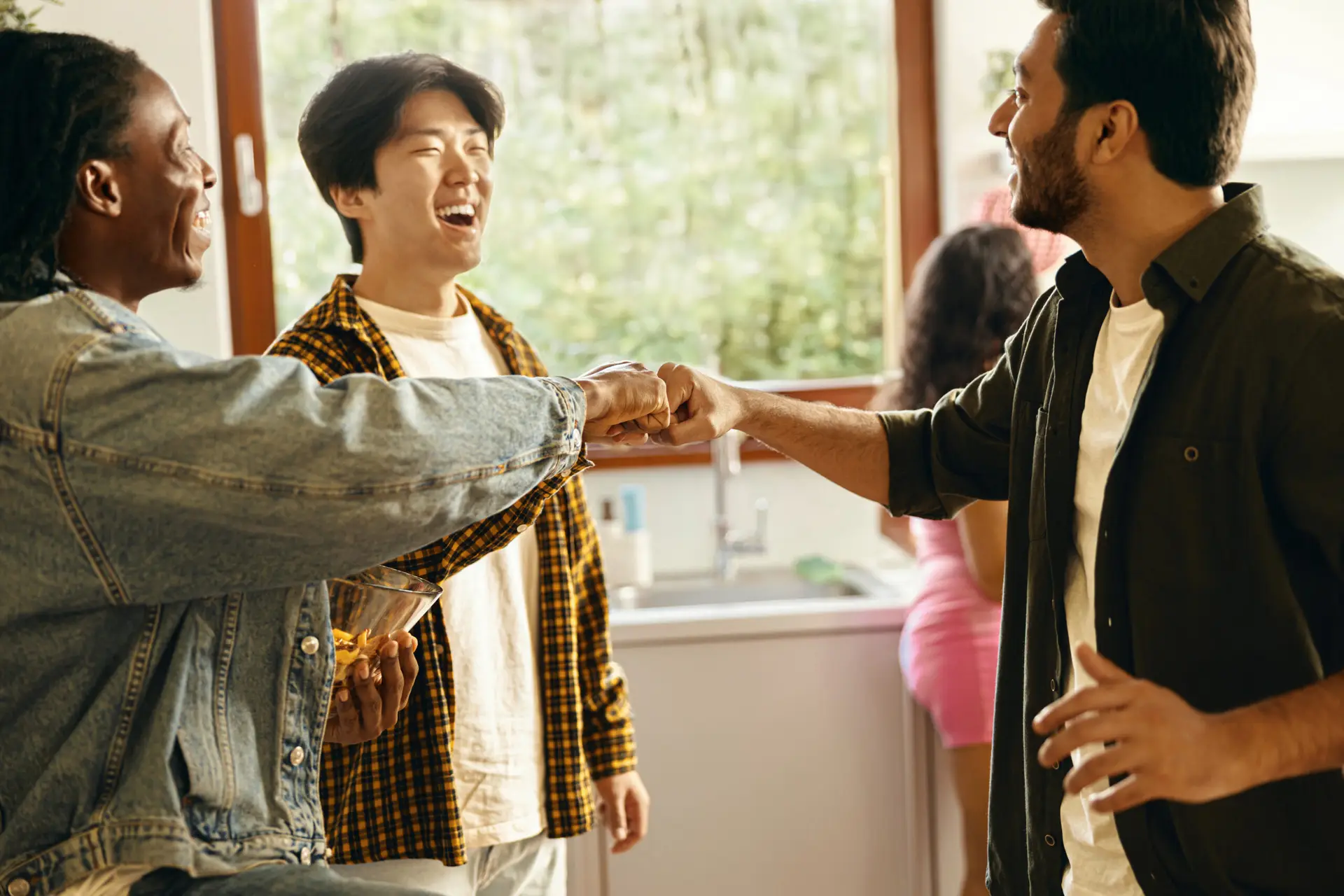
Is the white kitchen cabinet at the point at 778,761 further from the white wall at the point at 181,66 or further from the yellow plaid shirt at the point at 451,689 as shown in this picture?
the white wall at the point at 181,66

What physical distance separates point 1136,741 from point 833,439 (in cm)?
66

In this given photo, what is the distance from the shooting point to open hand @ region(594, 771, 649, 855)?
171 cm

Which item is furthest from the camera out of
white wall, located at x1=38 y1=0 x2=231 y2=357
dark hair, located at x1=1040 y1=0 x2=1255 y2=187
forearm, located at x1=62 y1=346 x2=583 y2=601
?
white wall, located at x1=38 y1=0 x2=231 y2=357

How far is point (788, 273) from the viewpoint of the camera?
2.97m

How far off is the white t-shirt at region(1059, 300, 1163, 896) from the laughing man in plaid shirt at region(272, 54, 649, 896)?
591 millimetres

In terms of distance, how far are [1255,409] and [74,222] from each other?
95cm

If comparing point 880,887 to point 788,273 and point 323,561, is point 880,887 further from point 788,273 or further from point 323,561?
point 323,561

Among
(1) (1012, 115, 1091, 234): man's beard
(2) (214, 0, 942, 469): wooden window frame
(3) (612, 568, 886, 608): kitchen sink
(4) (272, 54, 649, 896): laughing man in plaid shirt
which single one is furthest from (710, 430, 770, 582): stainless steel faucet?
(1) (1012, 115, 1091, 234): man's beard

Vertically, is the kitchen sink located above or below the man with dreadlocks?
below

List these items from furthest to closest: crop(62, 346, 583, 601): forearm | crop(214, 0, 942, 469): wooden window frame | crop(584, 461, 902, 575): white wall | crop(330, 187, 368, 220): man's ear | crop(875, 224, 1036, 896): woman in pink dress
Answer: crop(584, 461, 902, 575): white wall → crop(214, 0, 942, 469): wooden window frame → crop(875, 224, 1036, 896): woman in pink dress → crop(330, 187, 368, 220): man's ear → crop(62, 346, 583, 601): forearm

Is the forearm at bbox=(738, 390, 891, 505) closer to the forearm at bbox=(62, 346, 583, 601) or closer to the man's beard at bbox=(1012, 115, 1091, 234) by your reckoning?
the man's beard at bbox=(1012, 115, 1091, 234)

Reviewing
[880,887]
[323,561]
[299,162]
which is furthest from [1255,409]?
[299,162]

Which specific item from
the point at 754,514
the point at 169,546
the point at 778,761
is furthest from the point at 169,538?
the point at 754,514

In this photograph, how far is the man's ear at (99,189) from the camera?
0.97m
